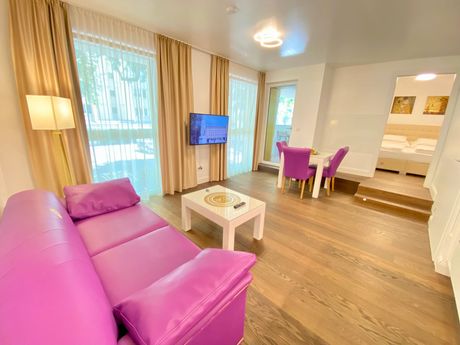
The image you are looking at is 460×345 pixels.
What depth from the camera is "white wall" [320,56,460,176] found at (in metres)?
3.62

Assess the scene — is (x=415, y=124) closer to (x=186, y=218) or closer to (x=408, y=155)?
(x=408, y=155)

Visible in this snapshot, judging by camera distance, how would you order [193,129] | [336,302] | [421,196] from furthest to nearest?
[193,129], [421,196], [336,302]

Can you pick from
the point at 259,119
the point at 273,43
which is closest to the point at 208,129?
the point at 273,43

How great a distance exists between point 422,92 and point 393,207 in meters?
4.00

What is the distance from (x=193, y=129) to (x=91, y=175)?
168cm

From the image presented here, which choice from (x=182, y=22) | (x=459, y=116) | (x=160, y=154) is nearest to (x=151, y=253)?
(x=160, y=154)

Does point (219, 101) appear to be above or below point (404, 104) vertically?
below

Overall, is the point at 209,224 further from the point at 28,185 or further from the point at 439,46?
the point at 439,46

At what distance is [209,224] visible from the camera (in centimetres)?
252

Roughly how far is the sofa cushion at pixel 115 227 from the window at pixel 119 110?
1.25 metres

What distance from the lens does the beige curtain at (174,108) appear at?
2900mm

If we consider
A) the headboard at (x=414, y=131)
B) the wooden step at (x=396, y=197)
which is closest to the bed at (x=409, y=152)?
the headboard at (x=414, y=131)

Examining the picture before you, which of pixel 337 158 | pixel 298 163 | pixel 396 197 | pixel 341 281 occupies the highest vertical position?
pixel 337 158

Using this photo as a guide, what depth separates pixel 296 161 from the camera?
11.1 feet
